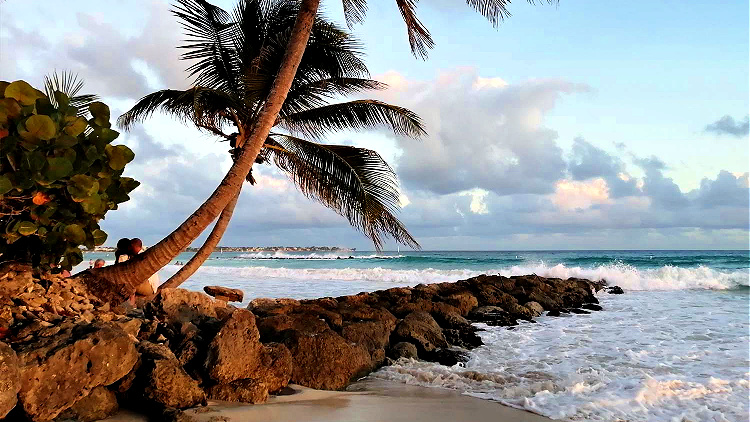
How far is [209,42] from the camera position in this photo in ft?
28.8

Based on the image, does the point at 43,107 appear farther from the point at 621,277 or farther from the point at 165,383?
the point at 621,277

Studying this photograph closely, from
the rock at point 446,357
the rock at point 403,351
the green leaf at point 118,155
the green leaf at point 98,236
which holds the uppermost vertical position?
the green leaf at point 118,155

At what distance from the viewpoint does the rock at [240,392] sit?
4.48 m

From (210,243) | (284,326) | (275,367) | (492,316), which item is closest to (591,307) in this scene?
(492,316)

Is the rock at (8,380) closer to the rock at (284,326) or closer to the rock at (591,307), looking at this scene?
the rock at (284,326)

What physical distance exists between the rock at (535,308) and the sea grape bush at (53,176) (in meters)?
9.93

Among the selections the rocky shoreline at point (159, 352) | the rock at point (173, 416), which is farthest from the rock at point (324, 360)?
the rock at point (173, 416)

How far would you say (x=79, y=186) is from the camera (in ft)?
13.0

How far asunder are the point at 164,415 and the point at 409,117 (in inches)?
234

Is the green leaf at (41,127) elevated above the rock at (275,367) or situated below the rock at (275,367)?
above

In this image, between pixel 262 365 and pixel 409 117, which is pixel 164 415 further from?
pixel 409 117

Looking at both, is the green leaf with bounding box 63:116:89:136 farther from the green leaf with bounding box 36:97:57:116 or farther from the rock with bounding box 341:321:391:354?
the rock with bounding box 341:321:391:354

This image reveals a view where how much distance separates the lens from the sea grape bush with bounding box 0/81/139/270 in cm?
362

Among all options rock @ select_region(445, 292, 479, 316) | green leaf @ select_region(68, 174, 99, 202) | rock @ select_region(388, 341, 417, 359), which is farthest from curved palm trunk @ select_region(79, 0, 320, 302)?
rock @ select_region(445, 292, 479, 316)
